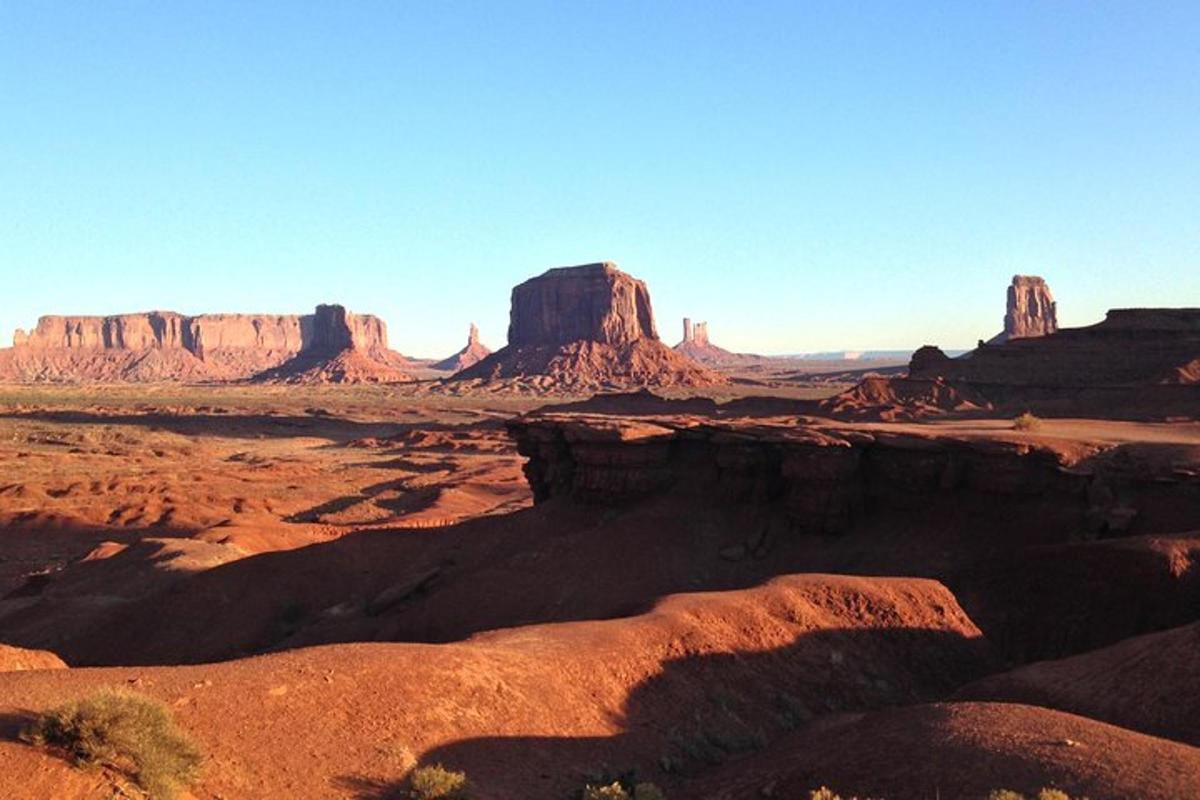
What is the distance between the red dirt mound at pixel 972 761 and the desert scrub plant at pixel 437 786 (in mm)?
2567

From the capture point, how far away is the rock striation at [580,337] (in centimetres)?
13212

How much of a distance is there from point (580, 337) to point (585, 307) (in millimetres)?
5263

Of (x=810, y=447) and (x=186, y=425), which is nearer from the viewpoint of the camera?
(x=810, y=447)

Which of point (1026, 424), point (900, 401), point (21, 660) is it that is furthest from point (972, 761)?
point (900, 401)

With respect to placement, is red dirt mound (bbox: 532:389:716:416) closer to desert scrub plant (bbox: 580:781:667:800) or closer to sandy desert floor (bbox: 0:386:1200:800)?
sandy desert floor (bbox: 0:386:1200:800)

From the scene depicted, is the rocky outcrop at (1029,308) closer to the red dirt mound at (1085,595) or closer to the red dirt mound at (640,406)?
the red dirt mound at (640,406)

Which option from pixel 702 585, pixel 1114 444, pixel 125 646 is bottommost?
pixel 125 646

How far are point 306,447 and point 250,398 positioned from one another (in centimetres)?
5544

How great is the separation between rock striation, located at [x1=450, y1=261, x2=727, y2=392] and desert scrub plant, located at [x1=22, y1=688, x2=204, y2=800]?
119 meters

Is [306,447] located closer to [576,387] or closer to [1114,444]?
[576,387]

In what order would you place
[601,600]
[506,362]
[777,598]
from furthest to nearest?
[506,362] → [601,600] → [777,598]

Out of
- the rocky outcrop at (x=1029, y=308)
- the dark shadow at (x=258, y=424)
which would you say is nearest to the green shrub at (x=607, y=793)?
the dark shadow at (x=258, y=424)

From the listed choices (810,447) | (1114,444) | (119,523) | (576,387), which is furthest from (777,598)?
(576,387)

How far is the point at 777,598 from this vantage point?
14.5 meters
